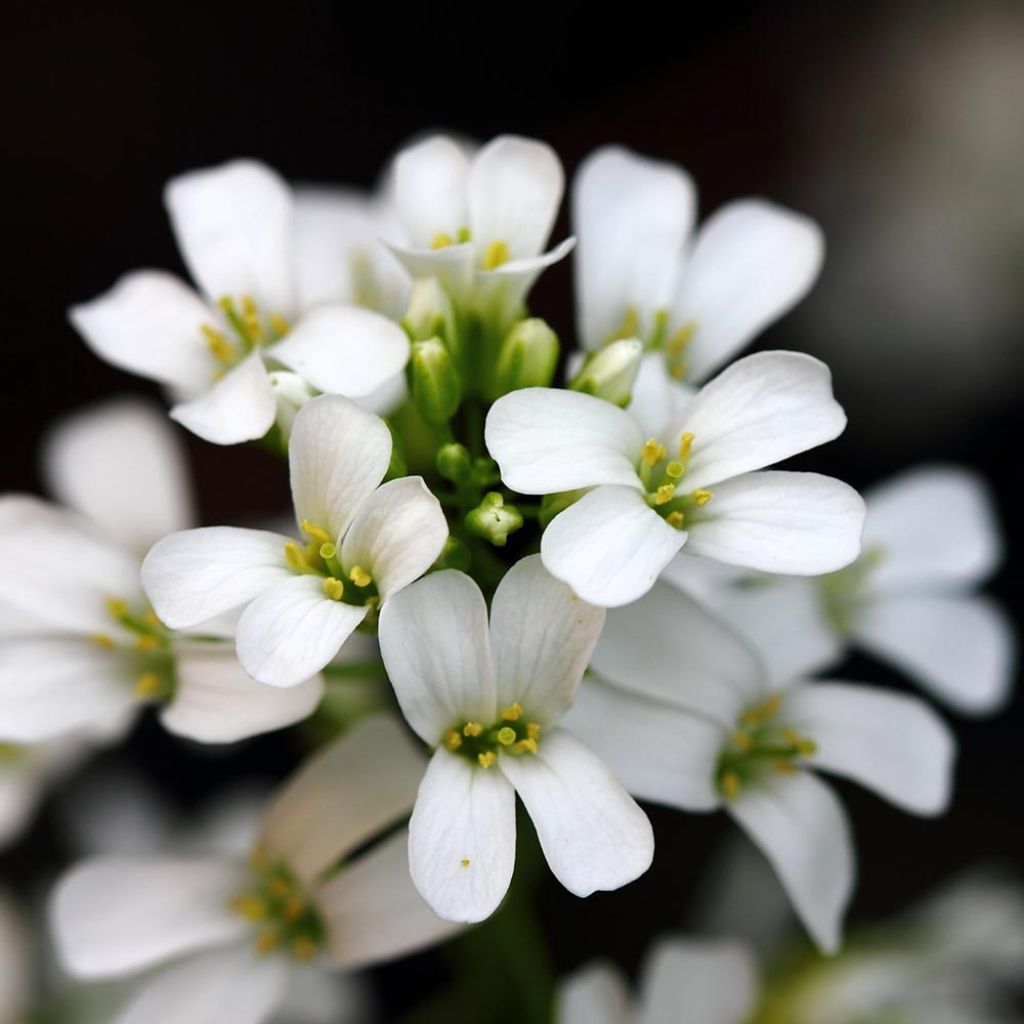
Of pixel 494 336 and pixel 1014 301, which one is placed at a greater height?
pixel 494 336

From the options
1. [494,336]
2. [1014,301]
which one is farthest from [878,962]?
[1014,301]

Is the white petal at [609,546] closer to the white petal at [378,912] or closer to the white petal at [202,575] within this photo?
the white petal at [202,575]

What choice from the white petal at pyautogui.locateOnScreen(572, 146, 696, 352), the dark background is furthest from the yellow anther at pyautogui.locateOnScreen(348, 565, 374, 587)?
the dark background

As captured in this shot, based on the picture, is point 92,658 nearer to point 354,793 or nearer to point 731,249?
point 354,793

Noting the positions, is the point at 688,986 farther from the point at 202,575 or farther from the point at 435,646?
the point at 202,575

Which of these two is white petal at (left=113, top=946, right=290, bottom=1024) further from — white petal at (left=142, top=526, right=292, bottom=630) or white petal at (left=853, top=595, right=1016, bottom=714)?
white petal at (left=853, top=595, right=1016, bottom=714)

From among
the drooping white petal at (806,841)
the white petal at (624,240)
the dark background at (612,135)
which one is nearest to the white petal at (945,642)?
the drooping white petal at (806,841)

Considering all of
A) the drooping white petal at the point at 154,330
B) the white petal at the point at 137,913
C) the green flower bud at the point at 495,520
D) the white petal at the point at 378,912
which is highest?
the drooping white petal at the point at 154,330
